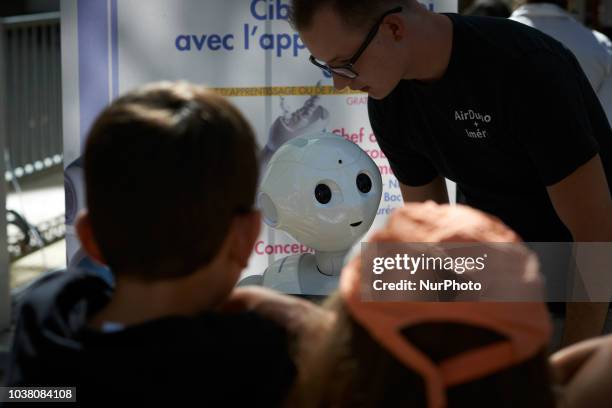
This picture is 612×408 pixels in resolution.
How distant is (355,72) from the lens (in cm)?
189

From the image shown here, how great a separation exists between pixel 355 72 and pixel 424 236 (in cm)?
93

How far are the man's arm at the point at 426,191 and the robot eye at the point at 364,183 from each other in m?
0.12

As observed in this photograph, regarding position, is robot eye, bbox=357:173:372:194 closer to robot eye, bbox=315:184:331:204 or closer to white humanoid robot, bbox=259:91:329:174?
robot eye, bbox=315:184:331:204

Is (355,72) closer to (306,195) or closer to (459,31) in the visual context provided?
(459,31)

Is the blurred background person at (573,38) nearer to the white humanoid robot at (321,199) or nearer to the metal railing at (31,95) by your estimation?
the white humanoid robot at (321,199)

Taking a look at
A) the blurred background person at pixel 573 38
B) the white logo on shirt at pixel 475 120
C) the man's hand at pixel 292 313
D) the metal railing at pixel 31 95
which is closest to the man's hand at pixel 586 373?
the man's hand at pixel 292 313

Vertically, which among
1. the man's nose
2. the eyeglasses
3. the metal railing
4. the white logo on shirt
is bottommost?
the metal railing

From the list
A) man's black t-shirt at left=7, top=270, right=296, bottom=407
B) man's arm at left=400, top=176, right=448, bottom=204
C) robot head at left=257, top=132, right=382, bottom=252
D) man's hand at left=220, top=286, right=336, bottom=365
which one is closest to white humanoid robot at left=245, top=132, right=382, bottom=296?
robot head at left=257, top=132, right=382, bottom=252

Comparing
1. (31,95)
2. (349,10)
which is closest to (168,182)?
(349,10)

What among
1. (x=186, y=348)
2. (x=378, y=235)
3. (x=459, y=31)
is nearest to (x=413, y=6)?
(x=459, y=31)

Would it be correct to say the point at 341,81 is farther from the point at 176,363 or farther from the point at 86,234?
the point at 176,363

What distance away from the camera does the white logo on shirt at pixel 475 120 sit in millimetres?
1863

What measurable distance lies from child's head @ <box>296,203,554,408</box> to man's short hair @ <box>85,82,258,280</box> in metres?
0.19

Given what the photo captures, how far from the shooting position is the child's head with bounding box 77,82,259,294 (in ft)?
3.33
